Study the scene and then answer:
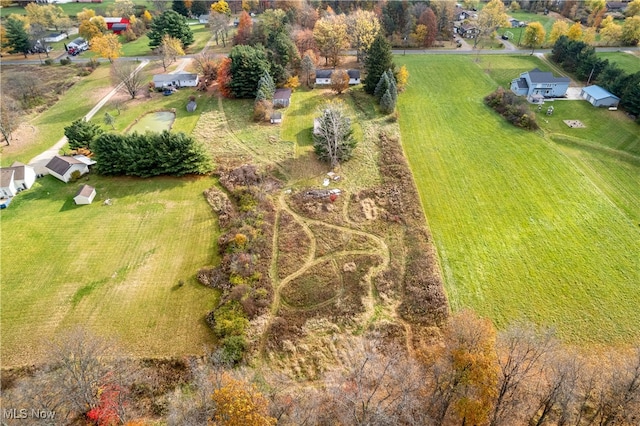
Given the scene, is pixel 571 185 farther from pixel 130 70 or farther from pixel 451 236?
pixel 130 70

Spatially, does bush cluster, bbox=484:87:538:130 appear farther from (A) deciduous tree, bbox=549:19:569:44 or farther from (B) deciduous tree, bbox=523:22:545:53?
(A) deciduous tree, bbox=549:19:569:44

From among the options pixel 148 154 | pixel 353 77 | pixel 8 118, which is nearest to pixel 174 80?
pixel 8 118

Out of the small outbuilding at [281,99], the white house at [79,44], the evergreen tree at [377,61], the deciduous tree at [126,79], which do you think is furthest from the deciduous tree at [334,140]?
the white house at [79,44]

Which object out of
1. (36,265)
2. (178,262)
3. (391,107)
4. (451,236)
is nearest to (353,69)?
(391,107)

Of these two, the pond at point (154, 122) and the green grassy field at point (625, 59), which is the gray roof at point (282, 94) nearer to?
the pond at point (154, 122)

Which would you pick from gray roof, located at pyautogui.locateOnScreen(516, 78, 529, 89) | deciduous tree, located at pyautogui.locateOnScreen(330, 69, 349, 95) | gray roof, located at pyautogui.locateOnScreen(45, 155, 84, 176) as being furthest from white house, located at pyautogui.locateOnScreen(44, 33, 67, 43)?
gray roof, located at pyautogui.locateOnScreen(516, 78, 529, 89)
